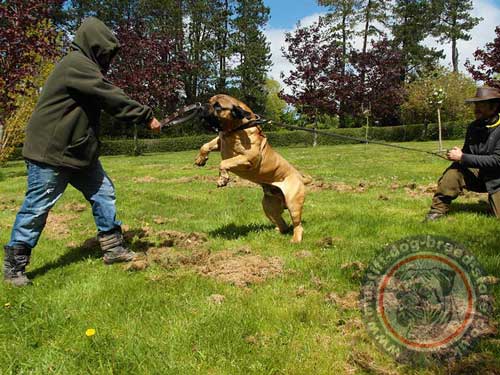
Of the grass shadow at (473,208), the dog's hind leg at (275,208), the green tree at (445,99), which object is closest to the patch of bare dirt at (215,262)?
the dog's hind leg at (275,208)

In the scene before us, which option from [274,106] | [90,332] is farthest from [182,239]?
[274,106]

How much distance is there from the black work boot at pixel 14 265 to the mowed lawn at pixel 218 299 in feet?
0.44

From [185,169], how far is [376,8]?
114ft

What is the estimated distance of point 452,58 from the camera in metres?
45.3

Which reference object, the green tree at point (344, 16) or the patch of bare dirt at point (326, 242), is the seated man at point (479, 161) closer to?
the patch of bare dirt at point (326, 242)

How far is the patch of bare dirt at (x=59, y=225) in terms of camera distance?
644cm

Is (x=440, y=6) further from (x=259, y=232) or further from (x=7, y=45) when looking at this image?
(x=259, y=232)

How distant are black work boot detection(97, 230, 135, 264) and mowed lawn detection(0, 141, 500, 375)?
165 millimetres

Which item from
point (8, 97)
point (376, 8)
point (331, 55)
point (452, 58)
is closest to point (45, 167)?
point (8, 97)

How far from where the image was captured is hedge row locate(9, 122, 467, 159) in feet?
109

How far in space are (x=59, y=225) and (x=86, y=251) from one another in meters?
1.72

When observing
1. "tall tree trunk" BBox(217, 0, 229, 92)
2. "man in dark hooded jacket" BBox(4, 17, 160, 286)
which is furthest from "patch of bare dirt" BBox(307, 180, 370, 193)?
"tall tree trunk" BBox(217, 0, 229, 92)

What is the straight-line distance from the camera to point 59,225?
700cm

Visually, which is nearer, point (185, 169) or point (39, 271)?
point (39, 271)
